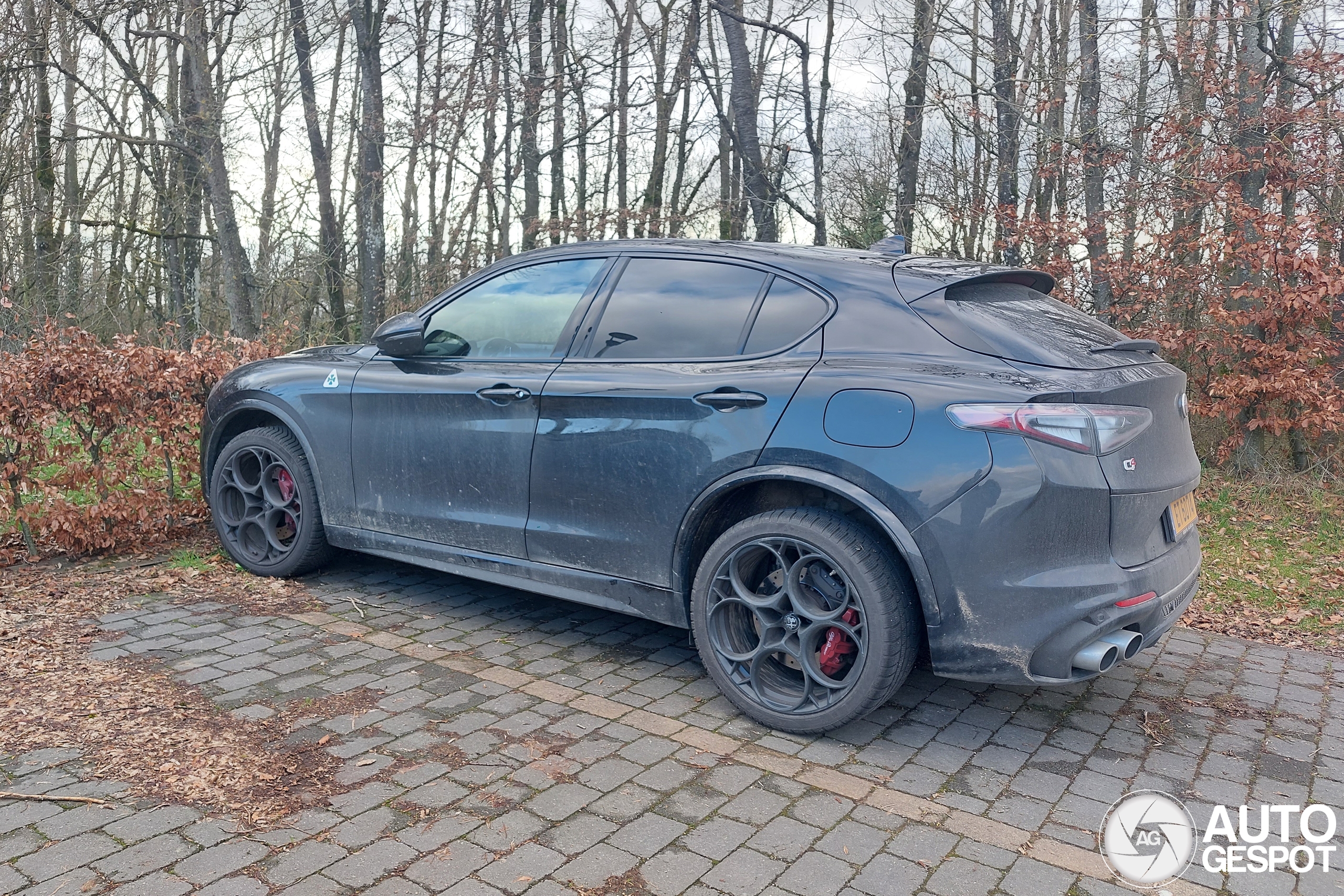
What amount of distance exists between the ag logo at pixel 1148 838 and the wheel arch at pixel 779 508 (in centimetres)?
79

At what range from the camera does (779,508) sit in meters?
3.66

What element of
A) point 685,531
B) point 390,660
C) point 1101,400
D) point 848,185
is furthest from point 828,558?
point 848,185

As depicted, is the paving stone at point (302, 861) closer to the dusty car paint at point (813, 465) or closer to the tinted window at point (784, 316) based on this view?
the dusty car paint at point (813, 465)

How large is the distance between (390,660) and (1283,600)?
15.5 ft

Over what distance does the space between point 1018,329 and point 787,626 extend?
1307 mm

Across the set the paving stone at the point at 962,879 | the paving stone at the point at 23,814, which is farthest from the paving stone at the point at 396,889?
the paving stone at the point at 962,879

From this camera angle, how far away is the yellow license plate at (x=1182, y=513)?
3.47m

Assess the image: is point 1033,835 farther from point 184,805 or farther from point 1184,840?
point 184,805

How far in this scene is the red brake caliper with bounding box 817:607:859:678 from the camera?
138 inches

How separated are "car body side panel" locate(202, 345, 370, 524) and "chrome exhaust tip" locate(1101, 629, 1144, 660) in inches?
135

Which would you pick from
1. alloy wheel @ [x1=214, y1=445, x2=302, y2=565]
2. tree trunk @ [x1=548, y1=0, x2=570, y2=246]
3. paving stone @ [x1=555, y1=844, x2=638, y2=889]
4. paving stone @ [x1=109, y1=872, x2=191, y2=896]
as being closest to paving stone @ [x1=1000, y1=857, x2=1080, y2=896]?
paving stone @ [x1=555, y1=844, x2=638, y2=889]

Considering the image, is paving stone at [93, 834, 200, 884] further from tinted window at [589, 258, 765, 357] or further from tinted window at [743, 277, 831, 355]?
tinted window at [743, 277, 831, 355]

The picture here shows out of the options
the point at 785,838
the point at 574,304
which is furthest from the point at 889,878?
the point at 574,304

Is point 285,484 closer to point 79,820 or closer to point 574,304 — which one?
point 574,304
